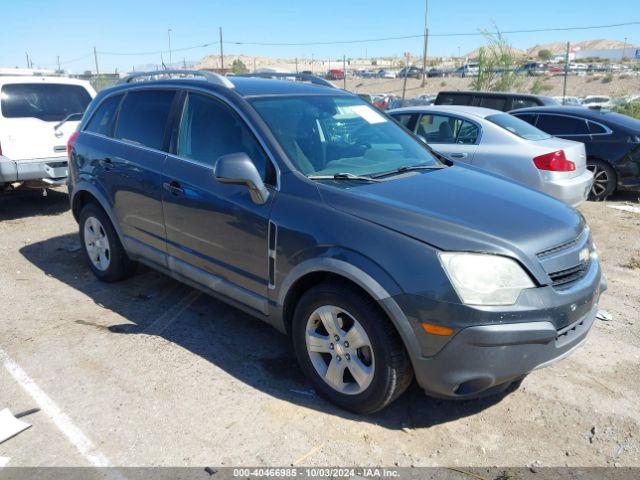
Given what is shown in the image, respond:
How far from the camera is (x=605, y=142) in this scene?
8.77 m

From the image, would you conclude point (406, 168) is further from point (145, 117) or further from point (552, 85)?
point (552, 85)

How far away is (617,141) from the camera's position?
28.5ft

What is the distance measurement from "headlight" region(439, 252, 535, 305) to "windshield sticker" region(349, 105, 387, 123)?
1.82 metres

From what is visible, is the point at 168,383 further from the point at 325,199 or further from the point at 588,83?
the point at 588,83

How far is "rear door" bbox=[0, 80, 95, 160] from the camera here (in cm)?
732

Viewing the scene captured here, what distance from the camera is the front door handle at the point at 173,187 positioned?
12.9 feet

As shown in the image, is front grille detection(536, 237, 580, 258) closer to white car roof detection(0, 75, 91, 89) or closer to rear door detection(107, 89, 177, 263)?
rear door detection(107, 89, 177, 263)

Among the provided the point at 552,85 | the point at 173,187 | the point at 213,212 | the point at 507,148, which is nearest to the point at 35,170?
the point at 173,187

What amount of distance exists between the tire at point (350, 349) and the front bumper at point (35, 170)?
559 cm

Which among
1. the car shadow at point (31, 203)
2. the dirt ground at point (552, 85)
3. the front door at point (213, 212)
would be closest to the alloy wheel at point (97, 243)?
the front door at point (213, 212)

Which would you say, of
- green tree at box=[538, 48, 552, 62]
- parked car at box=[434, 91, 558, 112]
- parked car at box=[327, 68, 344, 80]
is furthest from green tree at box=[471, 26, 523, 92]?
green tree at box=[538, 48, 552, 62]

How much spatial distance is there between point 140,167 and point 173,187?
0.52m

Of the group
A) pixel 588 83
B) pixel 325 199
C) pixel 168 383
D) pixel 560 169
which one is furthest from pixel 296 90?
pixel 588 83

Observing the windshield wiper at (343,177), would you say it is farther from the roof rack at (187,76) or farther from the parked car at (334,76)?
the parked car at (334,76)
